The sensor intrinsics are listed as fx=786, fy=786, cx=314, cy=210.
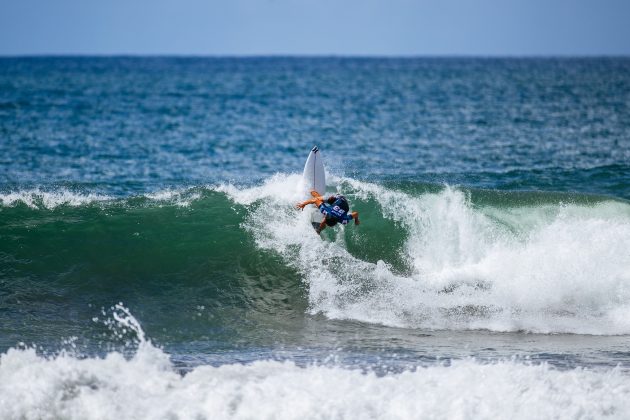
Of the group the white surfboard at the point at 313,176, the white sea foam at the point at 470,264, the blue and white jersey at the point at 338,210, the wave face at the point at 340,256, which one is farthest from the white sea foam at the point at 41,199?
the blue and white jersey at the point at 338,210

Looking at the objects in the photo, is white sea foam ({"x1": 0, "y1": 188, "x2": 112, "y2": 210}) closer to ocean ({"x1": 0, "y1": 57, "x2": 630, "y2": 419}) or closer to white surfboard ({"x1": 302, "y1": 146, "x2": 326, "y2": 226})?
ocean ({"x1": 0, "y1": 57, "x2": 630, "y2": 419})

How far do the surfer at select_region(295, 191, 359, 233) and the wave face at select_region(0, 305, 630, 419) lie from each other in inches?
151

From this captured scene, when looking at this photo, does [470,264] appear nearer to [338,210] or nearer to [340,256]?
[340,256]

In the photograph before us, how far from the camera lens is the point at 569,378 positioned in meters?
8.97

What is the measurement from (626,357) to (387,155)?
14.9 metres

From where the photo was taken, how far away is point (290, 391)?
8.67 m

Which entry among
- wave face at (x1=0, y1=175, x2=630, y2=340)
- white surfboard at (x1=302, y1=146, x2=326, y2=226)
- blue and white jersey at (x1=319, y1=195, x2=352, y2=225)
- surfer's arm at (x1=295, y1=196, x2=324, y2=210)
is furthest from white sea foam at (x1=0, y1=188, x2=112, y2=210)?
blue and white jersey at (x1=319, y1=195, x2=352, y2=225)

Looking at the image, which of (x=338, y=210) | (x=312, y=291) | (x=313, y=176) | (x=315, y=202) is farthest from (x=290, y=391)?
(x=313, y=176)

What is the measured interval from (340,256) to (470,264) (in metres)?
2.34

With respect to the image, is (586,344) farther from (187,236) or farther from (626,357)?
(187,236)

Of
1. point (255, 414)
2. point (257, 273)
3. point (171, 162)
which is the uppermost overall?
point (171, 162)

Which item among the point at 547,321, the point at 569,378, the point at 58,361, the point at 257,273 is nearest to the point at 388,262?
the point at 257,273

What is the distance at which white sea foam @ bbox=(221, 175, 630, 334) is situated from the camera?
12141 millimetres

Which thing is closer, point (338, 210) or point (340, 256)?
point (338, 210)
